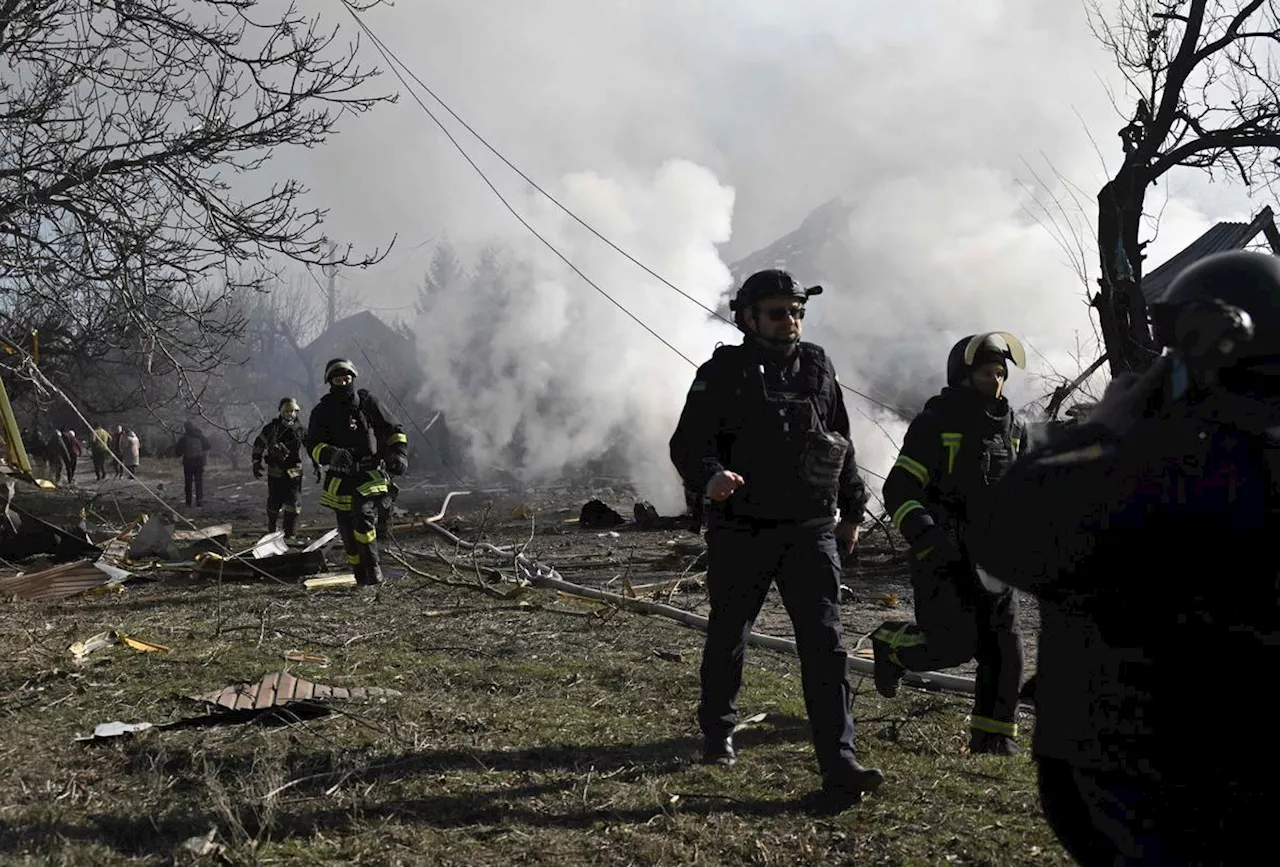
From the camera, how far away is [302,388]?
1865 inches

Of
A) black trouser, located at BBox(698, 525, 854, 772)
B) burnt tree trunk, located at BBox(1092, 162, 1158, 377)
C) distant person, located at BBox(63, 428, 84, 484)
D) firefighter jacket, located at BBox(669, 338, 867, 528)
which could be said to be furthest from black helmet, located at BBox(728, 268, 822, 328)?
distant person, located at BBox(63, 428, 84, 484)

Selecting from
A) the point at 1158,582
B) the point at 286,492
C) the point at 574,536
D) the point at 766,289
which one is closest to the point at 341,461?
the point at 286,492

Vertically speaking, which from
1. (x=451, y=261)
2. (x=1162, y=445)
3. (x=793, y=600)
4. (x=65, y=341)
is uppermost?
(x=451, y=261)

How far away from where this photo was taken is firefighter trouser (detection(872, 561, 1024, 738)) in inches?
170

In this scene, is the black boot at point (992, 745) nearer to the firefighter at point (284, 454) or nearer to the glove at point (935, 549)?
the glove at point (935, 549)

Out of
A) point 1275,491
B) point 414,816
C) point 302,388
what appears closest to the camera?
point 1275,491

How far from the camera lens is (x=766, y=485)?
3832mm

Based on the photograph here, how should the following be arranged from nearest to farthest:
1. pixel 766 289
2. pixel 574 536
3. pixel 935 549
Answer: pixel 766 289 < pixel 935 549 < pixel 574 536

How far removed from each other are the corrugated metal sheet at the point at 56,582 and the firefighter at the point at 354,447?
1.98m

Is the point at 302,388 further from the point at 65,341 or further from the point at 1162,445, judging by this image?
the point at 1162,445

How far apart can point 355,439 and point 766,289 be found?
544 centimetres

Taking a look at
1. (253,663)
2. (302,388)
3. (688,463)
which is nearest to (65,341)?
(253,663)

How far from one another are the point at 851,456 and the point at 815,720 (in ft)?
3.47

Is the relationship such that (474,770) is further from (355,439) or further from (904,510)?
(355,439)
